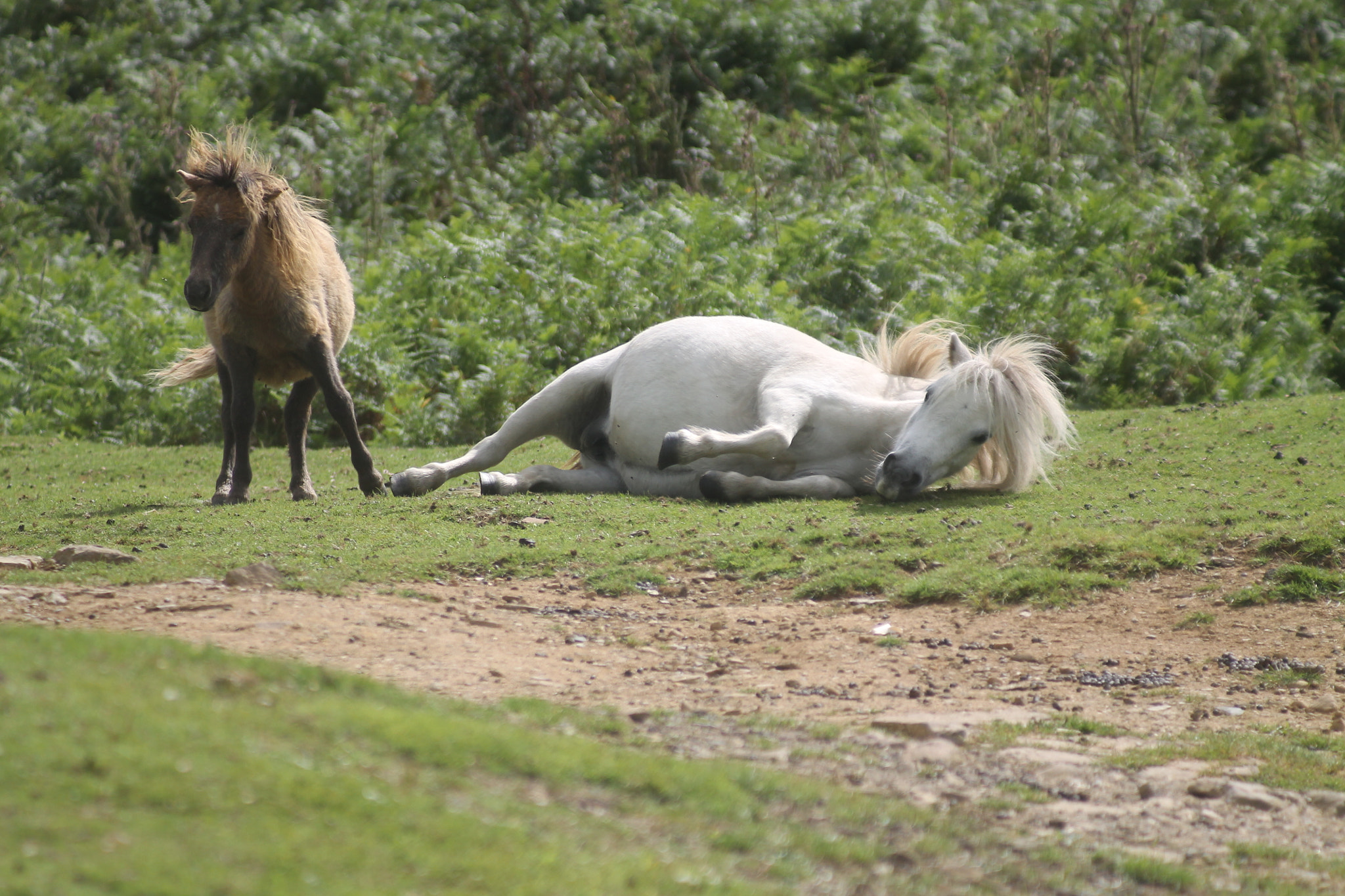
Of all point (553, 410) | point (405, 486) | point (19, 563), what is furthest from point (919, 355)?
point (19, 563)

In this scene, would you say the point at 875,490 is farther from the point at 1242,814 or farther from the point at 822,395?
the point at 1242,814

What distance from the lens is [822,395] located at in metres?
7.33

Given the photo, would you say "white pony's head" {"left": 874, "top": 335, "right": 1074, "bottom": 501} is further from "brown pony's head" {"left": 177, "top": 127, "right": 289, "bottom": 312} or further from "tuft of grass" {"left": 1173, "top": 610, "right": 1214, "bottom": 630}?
"brown pony's head" {"left": 177, "top": 127, "right": 289, "bottom": 312}

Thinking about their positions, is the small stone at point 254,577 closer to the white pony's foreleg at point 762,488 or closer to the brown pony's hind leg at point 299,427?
the brown pony's hind leg at point 299,427

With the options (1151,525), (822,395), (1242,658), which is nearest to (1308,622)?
(1242,658)

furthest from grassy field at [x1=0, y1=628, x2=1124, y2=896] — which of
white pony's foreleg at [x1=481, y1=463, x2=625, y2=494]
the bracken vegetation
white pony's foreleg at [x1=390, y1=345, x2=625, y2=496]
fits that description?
the bracken vegetation

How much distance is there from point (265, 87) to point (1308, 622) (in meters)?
17.3

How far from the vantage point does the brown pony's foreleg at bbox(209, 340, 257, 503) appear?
275 inches

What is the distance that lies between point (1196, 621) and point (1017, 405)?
1.96 metres

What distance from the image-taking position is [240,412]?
23.0 ft

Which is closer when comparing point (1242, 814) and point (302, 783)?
point (302, 783)

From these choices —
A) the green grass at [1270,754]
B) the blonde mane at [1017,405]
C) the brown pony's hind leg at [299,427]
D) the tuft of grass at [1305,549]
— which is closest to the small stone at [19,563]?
the brown pony's hind leg at [299,427]

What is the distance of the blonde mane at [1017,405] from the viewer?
6711mm

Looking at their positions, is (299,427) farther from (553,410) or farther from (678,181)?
(678,181)
